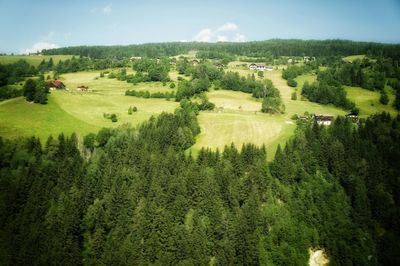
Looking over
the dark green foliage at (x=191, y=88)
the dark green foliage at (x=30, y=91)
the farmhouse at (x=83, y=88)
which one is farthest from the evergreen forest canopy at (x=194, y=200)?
the farmhouse at (x=83, y=88)

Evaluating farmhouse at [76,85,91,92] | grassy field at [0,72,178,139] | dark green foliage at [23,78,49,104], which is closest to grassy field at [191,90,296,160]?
grassy field at [0,72,178,139]

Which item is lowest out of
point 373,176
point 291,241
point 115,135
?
point 291,241

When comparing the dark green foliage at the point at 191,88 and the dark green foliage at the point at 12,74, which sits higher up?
the dark green foliage at the point at 12,74

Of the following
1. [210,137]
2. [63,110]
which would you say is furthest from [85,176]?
[63,110]

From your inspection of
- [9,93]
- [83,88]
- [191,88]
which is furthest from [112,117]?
[83,88]

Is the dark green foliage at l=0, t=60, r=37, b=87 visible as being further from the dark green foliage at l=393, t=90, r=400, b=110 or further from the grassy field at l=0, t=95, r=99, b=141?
the dark green foliage at l=393, t=90, r=400, b=110

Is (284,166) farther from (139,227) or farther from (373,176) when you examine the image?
(139,227)

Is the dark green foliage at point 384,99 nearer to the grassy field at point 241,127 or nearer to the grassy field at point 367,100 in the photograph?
the grassy field at point 367,100

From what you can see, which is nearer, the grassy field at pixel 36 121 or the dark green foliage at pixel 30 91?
the grassy field at pixel 36 121
